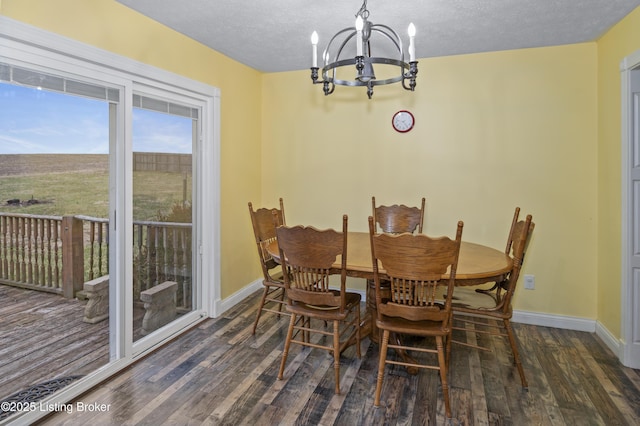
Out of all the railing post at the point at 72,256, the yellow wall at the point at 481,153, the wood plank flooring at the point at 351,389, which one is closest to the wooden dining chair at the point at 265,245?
the wood plank flooring at the point at 351,389

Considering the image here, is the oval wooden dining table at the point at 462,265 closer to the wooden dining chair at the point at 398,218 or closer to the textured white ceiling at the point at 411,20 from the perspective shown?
the wooden dining chair at the point at 398,218

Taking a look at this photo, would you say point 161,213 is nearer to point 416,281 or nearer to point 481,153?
point 416,281

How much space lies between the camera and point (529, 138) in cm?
328

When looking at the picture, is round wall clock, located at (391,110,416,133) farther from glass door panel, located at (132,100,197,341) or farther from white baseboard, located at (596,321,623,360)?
white baseboard, located at (596,321,623,360)

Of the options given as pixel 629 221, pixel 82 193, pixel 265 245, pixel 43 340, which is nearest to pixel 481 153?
pixel 629 221

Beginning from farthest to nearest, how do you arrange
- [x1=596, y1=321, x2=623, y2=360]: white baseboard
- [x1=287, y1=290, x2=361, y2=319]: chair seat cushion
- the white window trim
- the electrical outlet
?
the electrical outlet, [x1=596, y1=321, x2=623, y2=360]: white baseboard, [x1=287, y1=290, x2=361, y2=319]: chair seat cushion, the white window trim

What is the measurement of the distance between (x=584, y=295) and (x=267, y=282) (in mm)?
2745

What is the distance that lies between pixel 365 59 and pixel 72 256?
211cm

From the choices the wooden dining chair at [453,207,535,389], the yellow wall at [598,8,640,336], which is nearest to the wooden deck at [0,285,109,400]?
the wooden dining chair at [453,207,535,389]

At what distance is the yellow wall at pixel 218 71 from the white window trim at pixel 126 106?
0.24ft

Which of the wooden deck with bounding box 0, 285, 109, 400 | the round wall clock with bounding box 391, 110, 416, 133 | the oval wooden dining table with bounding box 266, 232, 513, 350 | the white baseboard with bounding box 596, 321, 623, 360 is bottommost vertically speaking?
the white baseboard with bounding box 596, 321, 623, 360

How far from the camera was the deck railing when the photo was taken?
198 cm

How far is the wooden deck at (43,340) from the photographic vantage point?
6.41 ft

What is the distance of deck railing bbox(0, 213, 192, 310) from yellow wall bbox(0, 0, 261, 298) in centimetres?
81
